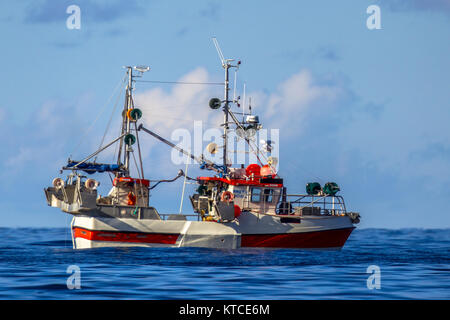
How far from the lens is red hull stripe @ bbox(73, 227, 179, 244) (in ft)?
145

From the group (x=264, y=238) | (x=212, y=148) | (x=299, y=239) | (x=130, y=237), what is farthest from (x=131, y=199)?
(x=299, y=239)

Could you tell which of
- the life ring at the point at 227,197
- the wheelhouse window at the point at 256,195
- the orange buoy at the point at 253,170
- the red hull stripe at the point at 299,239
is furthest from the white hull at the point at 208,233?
the orange buoy at the point at 253,170

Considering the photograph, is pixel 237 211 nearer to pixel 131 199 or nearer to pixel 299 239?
pixel 299 239

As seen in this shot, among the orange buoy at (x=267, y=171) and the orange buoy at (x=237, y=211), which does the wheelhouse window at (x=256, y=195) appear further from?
the orange buoy at (x=237, y=211)

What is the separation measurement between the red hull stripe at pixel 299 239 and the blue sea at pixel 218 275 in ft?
4.14

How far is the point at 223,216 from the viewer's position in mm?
44469

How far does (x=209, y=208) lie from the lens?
48312 mm

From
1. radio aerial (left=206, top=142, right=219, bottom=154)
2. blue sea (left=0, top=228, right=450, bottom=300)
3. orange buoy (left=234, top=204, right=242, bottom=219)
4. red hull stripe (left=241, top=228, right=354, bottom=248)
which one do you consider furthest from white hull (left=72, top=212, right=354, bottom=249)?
radio aerial (left=206, top=142, right=219, bottom=154)

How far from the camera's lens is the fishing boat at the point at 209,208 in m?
44.4

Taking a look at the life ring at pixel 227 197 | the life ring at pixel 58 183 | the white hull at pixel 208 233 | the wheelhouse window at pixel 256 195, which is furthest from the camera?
the wheelhouse window at pixel 256 195

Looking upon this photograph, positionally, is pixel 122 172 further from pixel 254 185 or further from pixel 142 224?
pixel 254 185

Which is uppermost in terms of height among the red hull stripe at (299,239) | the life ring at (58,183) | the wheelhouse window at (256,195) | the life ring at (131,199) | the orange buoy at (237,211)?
the life ring at (58,183)
